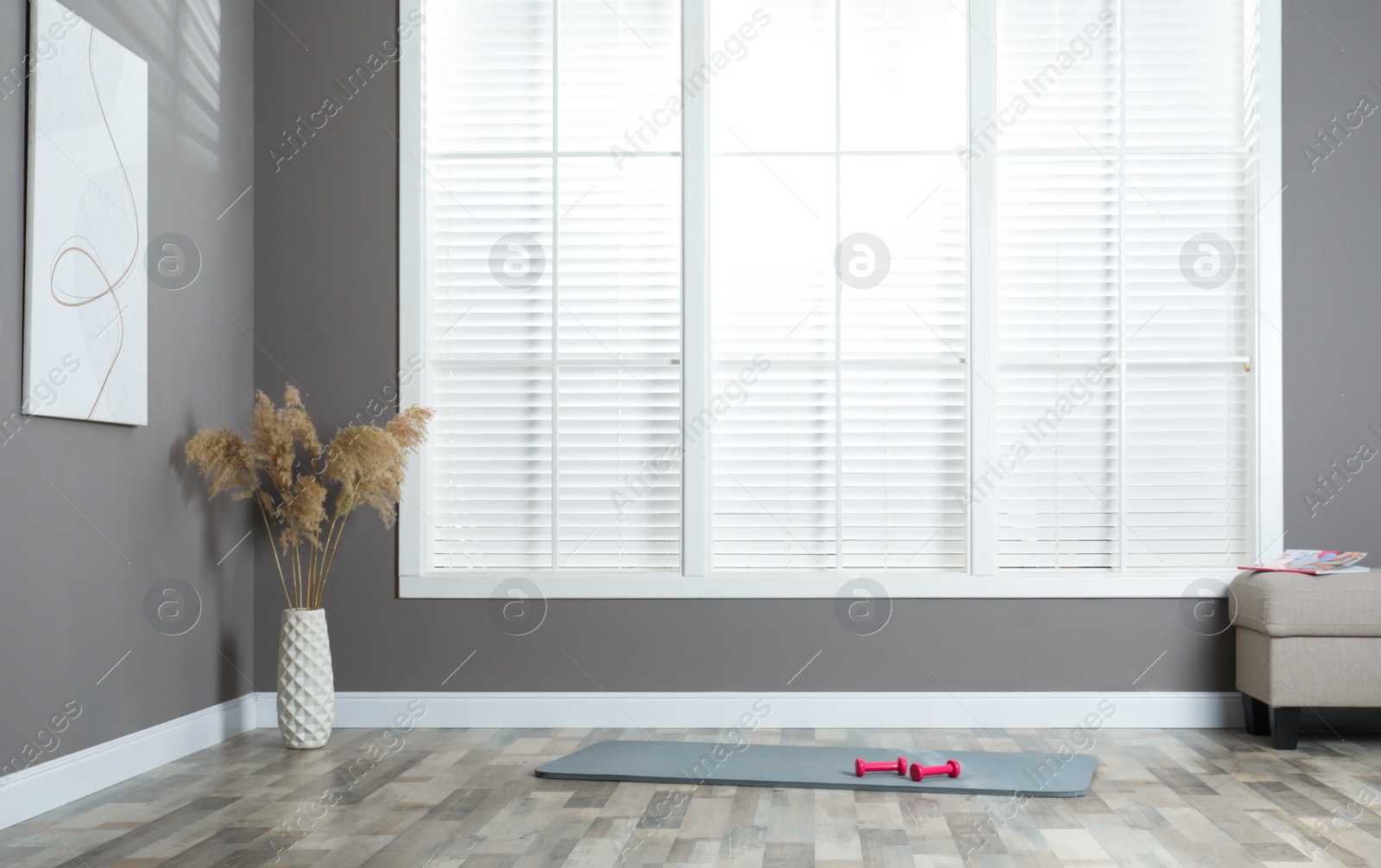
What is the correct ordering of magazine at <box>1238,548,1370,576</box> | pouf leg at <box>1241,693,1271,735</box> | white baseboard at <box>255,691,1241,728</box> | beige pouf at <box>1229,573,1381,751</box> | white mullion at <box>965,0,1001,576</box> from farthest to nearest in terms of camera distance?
white mullion at <box>965,0,1001,576</box> < white baseboard at <box>255,691,1241,728</box> < pouf leg at <box>1241,693,1271,735</box> < magazine at <box>1238,548,1370,576</box> < beige pouf at <box>1229,573,1381,751</box>

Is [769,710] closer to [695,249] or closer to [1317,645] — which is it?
[695,249]

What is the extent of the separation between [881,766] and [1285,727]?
1525mm

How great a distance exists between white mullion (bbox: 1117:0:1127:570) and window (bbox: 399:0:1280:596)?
10mm

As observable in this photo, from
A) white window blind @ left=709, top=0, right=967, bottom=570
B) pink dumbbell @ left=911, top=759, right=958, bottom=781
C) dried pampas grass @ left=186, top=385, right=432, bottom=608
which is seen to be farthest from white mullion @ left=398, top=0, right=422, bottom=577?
pink dumbbell @ left=911, top=759, right=958, bottom=781

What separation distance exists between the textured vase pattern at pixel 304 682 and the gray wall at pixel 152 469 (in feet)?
1.04

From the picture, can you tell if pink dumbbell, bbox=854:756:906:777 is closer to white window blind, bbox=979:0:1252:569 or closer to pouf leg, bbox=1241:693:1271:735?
white window blind, bbox=979:0:1252:569

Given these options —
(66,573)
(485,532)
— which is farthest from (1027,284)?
(66,573)

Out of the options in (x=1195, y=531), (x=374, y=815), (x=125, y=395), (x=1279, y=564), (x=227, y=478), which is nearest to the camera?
(x=374, y=815)

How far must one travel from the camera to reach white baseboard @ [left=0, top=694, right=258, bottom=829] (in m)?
2.93

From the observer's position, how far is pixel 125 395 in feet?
11.2

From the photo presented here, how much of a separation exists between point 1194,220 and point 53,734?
4.31 meters

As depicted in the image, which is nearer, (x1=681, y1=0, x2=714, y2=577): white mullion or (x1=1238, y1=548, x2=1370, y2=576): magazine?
(x1=1238, y1=548, x2=1370, y2=576): magazine

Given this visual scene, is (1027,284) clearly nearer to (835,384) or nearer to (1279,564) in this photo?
(835,384)

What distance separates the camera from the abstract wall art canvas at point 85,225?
3.05 meters
